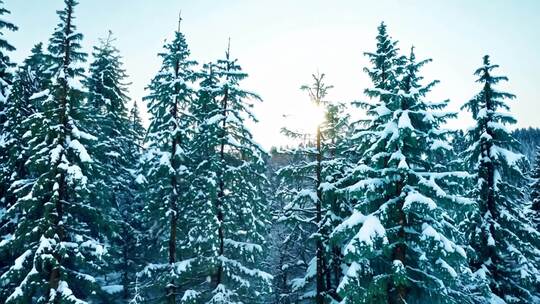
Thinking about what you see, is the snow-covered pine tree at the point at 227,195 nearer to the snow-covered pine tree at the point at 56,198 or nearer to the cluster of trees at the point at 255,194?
the cluster of trees at the point at 255,194

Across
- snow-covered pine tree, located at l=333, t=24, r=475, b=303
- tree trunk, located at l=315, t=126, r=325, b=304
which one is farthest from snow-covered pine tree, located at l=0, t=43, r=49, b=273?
snow-covered pine tree, located at l=333, t=24, r=475, b=303

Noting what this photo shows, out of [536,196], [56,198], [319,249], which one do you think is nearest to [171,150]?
[56,198]

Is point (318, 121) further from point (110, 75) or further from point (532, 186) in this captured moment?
point (532, 186)

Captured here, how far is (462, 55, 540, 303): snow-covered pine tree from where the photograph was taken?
790 inches

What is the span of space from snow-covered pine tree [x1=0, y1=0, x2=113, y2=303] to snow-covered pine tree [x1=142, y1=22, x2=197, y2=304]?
13.0 ft

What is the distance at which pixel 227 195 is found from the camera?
21344mm

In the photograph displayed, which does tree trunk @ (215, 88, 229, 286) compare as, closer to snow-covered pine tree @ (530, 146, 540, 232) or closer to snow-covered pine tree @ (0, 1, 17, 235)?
snow-covered pine tree @ (0, 1, 17, 235)

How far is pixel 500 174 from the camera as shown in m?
21.9

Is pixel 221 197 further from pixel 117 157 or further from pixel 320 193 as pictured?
pixel 117 157

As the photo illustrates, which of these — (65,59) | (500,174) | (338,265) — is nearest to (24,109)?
(65,59)

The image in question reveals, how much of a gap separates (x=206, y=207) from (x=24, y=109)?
1097cm

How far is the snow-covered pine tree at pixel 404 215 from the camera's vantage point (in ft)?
45.3

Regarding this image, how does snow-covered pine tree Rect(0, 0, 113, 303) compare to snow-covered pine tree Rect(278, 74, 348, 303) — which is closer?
snow-covered pine tree Rect(0, 0, 113, 303)

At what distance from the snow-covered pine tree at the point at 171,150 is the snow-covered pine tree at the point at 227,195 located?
0.86m
